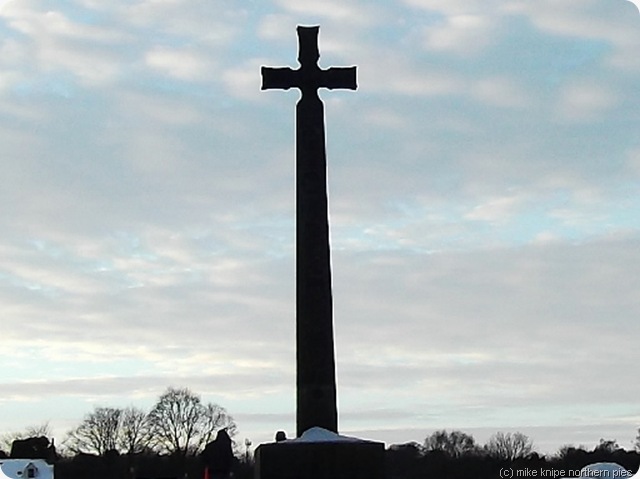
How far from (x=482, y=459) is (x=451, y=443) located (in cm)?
2313

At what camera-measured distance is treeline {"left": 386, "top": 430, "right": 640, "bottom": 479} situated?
72062 mm

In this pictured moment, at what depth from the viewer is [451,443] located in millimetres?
109562

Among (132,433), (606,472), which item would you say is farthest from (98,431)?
(606,472)

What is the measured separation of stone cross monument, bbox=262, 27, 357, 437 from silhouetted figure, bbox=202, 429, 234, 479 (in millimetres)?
1178

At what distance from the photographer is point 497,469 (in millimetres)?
76750

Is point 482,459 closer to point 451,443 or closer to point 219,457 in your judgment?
point 451,443

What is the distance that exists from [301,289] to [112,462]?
174 ft

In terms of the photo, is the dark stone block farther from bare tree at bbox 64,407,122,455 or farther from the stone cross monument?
bare tree at bbox 64,407,122,455

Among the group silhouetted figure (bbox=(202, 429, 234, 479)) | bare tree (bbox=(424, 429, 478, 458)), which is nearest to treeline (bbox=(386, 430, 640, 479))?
bare tree (bbox=(424, 429, 478, 458))

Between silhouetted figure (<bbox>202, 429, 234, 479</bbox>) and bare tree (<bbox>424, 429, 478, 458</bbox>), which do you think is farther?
bare tree (<bbox>424, 429, 478, 458</bbox>)

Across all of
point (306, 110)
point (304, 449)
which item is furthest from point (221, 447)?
point (306, 110)

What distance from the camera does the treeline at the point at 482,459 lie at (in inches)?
2837

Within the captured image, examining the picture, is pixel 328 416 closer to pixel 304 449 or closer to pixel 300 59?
pixel 304 449

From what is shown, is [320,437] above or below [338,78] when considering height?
below
